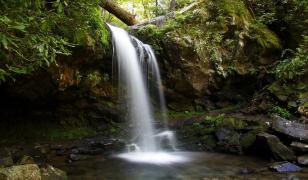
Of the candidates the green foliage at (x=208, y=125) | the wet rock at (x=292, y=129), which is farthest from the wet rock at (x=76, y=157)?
the wet rock at (x=292, y=129)

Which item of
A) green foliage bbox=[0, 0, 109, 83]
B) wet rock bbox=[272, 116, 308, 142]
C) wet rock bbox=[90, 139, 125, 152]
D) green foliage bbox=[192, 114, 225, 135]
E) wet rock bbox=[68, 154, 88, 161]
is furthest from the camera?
green foliage bbox=[192, 114, 225, 135]

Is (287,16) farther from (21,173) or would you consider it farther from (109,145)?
(21,173)

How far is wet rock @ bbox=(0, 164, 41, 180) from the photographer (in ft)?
19.8

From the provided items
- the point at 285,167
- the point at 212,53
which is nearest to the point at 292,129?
the point at 285,167

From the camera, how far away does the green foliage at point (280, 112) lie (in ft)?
38.7

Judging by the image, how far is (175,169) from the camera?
28.9 feet

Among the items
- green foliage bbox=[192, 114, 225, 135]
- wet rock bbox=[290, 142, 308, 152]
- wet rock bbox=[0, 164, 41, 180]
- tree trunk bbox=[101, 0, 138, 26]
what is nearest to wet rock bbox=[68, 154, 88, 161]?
wet rock bbox=[0, 164, 41, 180]

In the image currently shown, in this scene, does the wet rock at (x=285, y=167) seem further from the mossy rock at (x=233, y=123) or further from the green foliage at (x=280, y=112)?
the green foliage at (x=280, y=112)

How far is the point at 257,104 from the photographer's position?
13141 millimetres

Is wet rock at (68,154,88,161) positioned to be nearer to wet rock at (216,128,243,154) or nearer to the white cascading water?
the white cascading water

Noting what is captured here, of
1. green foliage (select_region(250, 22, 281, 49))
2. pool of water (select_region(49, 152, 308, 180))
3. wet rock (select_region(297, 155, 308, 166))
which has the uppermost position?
green foliage (select_region(250, 22, 281, 49))

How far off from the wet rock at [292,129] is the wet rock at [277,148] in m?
0.48

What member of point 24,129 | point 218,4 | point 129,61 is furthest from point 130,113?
point 218,4

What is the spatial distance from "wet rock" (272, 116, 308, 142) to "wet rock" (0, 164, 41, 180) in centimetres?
658
